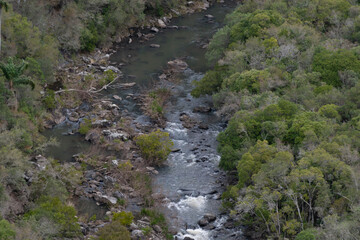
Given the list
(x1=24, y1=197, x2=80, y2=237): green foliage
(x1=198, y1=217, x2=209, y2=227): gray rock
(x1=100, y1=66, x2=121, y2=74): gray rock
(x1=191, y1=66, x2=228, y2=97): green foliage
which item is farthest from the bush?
(x1=100, y1=66, x2=121, y2=74): gray rock

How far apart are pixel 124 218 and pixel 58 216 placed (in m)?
4.98

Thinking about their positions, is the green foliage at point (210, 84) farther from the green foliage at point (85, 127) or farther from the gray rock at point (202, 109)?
the green foliage at point (85, 127)

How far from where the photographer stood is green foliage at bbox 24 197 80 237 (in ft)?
110

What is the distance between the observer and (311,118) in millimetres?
40938

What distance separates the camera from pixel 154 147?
4569cm

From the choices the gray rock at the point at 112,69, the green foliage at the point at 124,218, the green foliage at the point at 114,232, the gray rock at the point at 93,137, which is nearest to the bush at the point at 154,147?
the gray rock at the point at 93,137

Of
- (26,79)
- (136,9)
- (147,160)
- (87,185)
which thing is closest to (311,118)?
(147,160)

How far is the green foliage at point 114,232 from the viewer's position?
3375cm

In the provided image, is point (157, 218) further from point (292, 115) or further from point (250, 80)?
point (250, 80)

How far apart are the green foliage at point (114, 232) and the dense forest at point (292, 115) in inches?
328

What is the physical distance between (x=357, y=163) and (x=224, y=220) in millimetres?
10981

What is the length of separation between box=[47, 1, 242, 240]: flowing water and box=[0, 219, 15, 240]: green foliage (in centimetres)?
1281

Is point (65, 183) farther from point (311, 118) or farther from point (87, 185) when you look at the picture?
point (311, 118)

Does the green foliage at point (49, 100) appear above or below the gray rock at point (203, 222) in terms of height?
above
